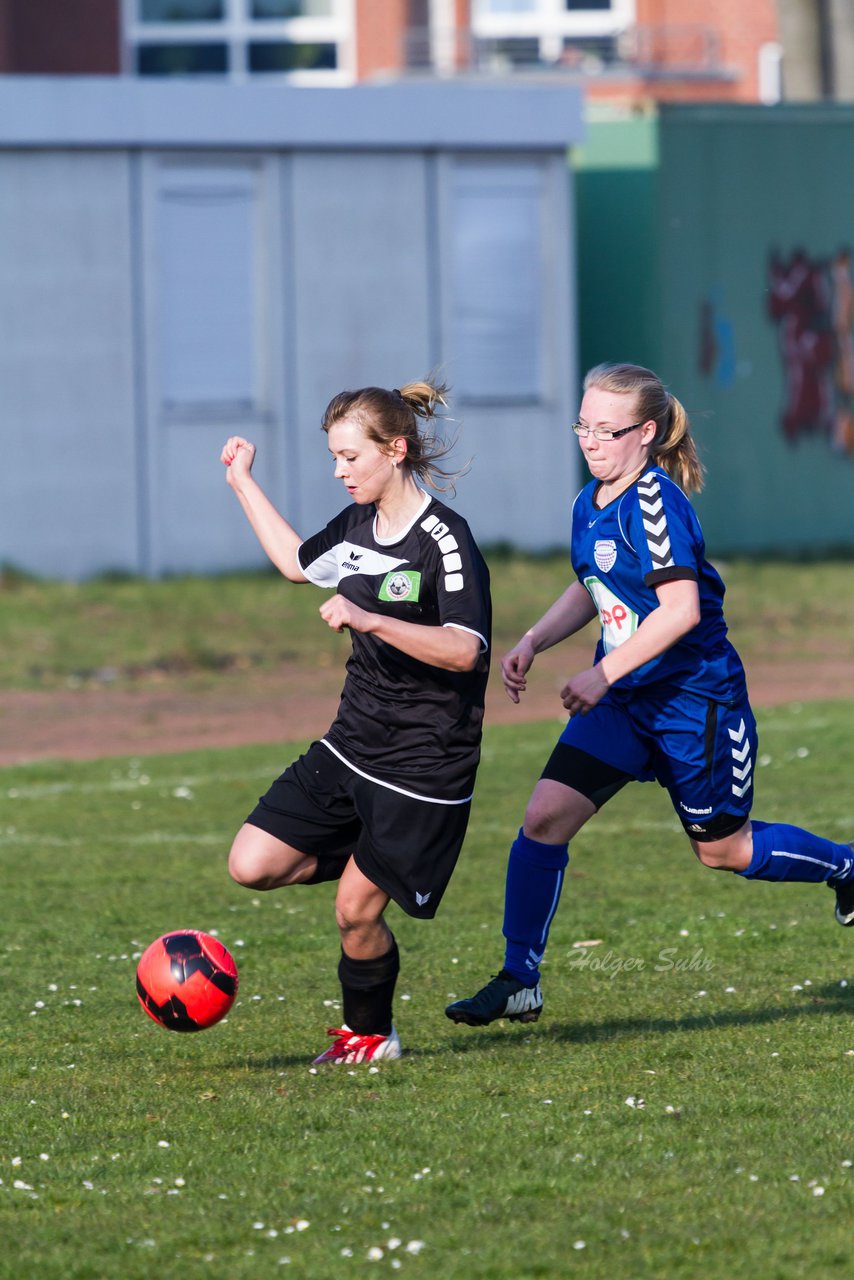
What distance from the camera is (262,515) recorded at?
6293 millimetres

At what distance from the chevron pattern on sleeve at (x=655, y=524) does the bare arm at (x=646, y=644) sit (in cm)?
7

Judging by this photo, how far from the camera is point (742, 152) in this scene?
23.7 metres

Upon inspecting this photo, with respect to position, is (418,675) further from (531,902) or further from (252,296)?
(252,296)

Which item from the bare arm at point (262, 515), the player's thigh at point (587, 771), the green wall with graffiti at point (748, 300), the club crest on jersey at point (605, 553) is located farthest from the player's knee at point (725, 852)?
the green wall with graffiti at point (748, 300)

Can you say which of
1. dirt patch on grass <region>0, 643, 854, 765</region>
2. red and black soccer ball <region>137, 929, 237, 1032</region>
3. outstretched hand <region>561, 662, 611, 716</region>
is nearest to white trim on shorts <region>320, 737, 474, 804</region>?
outstretched hand <region>561, 662, 611, 716</region>

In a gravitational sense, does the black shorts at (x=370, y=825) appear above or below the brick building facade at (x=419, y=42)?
below

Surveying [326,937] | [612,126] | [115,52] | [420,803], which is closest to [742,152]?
[612,126]

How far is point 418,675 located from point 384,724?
17 cm

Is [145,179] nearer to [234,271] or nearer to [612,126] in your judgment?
[234,271]

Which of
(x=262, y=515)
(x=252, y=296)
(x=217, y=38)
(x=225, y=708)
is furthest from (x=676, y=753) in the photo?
(x=217, y=38)

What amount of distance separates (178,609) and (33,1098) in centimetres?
A: 1290

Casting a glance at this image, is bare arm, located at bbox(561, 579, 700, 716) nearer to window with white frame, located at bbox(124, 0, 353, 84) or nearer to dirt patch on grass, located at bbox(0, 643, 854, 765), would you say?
dirt patch on grass, located at bbox(0, 643, 854, 765)

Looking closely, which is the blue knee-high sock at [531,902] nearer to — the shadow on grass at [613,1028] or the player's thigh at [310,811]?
the shadow on grass at [613,1028]

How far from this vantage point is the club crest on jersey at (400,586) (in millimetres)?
Result: 5793
